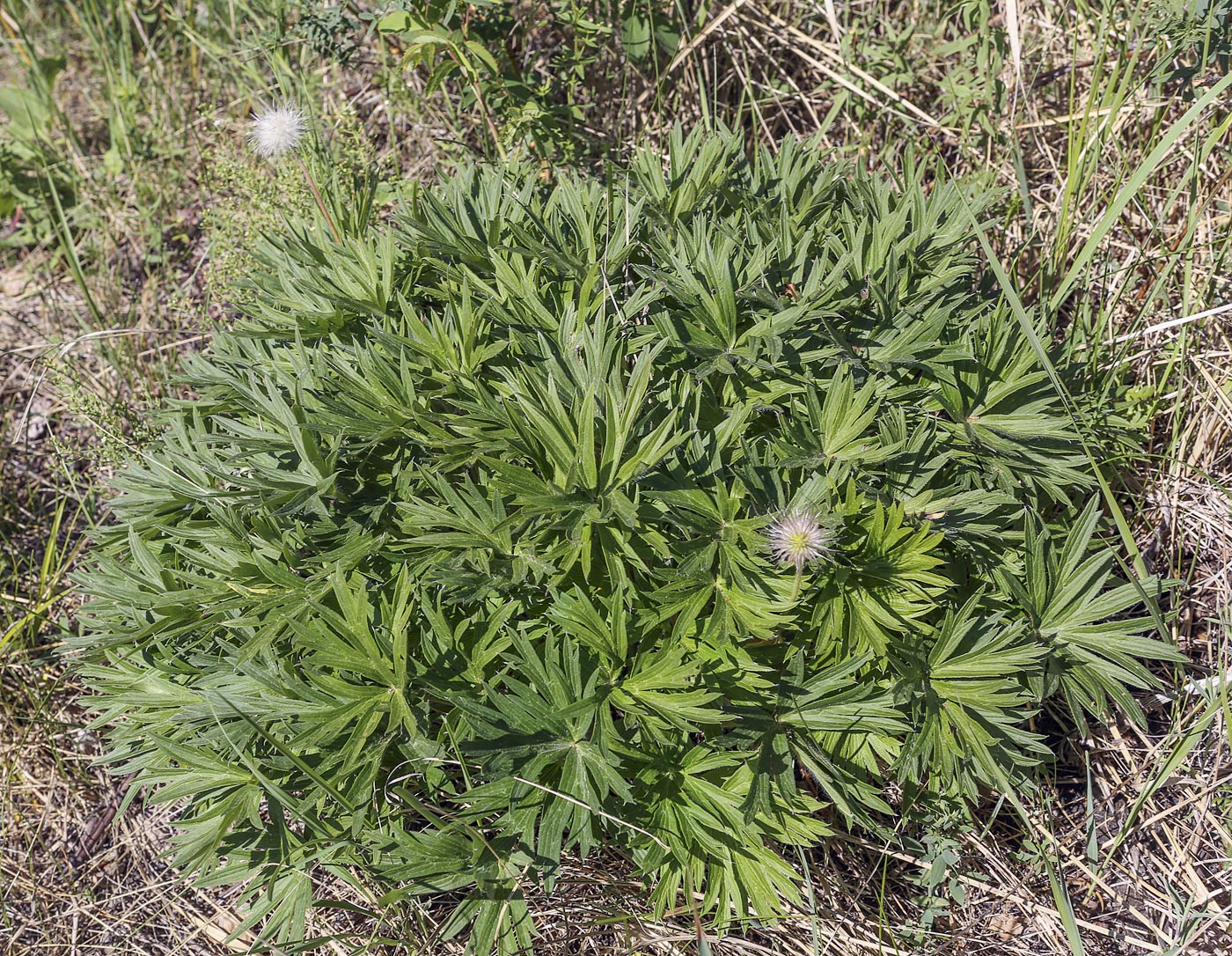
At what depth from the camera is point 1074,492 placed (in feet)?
7.95

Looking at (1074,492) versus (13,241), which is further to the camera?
(13,241)

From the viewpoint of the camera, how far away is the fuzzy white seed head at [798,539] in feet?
5.42

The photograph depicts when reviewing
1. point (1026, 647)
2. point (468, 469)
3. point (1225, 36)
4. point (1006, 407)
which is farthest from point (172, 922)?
point (1225, 36)

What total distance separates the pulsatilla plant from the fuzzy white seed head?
0.8 inches

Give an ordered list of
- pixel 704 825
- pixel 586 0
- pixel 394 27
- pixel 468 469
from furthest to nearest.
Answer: pixel 586 0
pixel 394 27
pixel 468 469
pixel 704 825

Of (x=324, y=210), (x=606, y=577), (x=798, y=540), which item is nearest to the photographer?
(x=798, y=540)

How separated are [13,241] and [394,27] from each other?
2.56 metres

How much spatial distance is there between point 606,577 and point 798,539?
46 centimetres

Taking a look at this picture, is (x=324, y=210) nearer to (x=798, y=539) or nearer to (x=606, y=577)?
(x=606, y=577)

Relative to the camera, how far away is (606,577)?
1.94 meters

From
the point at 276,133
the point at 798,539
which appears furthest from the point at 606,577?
the point at 276,133

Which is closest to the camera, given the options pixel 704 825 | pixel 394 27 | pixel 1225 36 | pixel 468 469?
pixel 704 825

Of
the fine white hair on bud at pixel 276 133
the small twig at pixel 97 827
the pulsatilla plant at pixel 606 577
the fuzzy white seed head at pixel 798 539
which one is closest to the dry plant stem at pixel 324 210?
the fine white hair on bud at pixel 276 133

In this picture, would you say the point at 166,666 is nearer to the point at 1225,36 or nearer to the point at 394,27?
the point at 394,27
